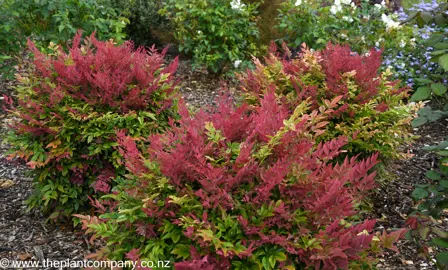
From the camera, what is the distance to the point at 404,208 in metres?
3.57

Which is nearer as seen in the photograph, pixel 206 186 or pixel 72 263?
pixel 206 186

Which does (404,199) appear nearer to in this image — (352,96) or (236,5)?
(352,96)

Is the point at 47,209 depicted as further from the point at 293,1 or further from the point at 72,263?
the point at 293,1

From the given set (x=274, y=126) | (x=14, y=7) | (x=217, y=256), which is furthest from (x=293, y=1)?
(x=217, y=256)

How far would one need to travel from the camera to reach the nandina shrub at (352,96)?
3.22 m

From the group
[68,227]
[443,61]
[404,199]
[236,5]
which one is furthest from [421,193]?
[236,5]

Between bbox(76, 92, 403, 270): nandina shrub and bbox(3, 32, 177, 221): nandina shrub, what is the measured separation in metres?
1.00

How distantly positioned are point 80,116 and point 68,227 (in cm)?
85

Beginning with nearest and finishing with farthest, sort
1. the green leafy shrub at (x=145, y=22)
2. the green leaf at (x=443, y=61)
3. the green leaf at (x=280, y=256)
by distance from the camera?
the green leaf at (x=280, y=256) → the green leaf at (x=443, y=61) → the green leafy shrub at (x=145, y=22)

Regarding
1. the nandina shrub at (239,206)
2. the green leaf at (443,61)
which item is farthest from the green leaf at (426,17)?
the nandina shrub at (239,206)

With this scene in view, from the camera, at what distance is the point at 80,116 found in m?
2.91

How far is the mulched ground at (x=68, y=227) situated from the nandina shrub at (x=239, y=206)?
120 centimetres

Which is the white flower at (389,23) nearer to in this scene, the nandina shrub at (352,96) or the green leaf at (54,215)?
the nandina shrub at (352,96)

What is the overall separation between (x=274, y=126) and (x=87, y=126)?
4.68 feet
